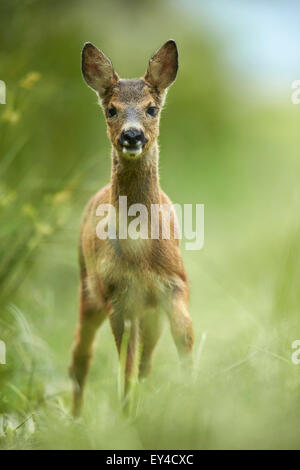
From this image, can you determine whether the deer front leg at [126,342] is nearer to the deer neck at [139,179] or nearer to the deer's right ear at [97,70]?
the deer neck at [139,179]

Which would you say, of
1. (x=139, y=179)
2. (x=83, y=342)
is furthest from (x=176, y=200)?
(x=139, y=179)

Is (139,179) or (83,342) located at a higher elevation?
(139,179)

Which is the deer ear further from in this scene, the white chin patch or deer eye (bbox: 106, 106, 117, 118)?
the white chin patch

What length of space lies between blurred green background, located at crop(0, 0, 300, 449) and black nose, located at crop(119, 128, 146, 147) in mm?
1111

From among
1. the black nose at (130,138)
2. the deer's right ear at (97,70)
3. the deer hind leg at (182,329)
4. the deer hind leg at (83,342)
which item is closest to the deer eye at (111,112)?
the deer's right ear at (97,70)

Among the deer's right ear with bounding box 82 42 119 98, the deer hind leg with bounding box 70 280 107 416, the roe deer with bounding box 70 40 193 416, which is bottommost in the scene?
the deer hind leg with bounding box 70 280 107 416

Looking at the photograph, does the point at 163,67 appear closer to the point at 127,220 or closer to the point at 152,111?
the point at 152,111

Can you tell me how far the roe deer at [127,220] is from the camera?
371 cm

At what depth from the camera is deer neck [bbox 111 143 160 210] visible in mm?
3863

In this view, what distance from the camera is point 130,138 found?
11.8 ft

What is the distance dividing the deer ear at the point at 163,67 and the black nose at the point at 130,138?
1.22 ft

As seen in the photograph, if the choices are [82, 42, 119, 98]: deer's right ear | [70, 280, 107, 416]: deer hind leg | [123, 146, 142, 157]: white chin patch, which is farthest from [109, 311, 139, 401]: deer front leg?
[82, 42, 119, 98]: deer's right ear

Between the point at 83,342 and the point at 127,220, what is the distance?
1414mm
